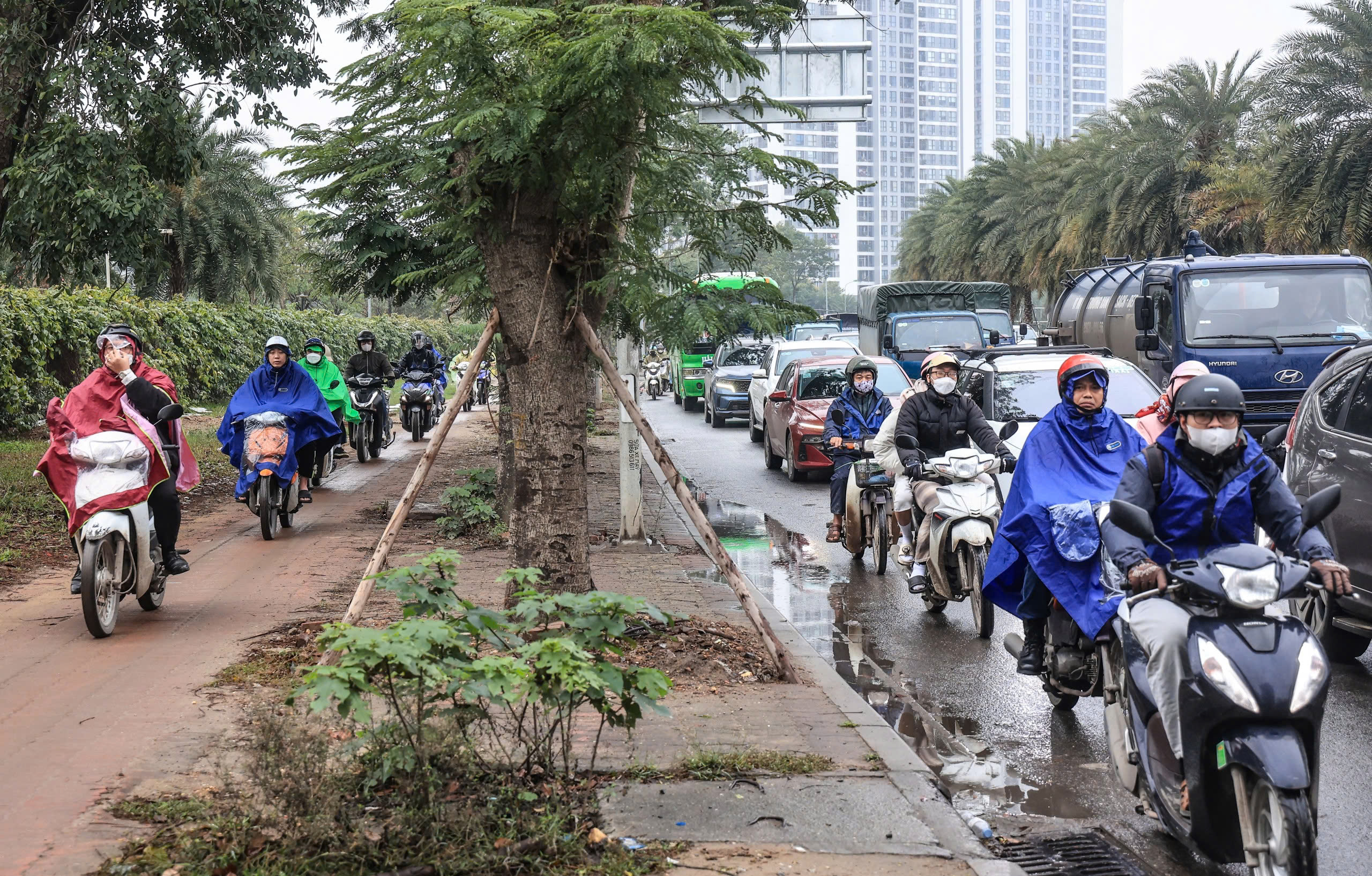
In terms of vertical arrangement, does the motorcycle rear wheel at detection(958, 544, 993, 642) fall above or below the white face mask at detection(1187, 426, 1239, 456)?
below

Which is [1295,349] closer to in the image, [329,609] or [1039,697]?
[1039,697]

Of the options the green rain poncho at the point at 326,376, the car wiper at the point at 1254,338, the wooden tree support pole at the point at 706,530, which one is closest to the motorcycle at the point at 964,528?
the wooden tree support pole at the point at 706,530

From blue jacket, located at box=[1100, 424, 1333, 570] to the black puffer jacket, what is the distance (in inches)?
179

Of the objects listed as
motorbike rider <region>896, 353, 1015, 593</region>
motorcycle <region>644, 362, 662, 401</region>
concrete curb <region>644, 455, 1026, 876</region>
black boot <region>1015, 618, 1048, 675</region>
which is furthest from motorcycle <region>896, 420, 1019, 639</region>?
motorcycle <region>644, 362, 662, 401</region>

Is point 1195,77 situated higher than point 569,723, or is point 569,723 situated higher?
point 1195,77

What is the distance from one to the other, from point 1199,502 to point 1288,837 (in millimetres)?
1326

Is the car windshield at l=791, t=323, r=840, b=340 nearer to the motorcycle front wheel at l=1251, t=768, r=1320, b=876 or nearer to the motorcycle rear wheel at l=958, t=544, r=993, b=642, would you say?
the motorcycle rear wheel at l=958, t=544, r=993, b=642

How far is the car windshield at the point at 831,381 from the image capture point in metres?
17.9

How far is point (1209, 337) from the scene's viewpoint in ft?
53.8

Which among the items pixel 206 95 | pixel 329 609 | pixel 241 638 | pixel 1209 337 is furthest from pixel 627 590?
pixel 1209 337

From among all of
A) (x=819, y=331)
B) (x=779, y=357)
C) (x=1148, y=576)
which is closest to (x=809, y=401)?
(x=779, y=357)

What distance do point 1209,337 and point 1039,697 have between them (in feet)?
34.6

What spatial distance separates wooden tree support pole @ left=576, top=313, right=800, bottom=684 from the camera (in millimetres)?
7016

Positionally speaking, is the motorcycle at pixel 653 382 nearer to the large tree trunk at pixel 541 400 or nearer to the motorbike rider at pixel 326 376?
the motorbike rider at pixel 326 376
